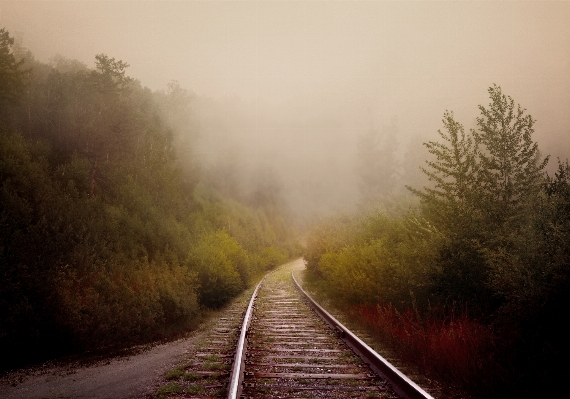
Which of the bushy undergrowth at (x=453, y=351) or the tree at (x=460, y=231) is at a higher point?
the tree at (x=460, y=231)

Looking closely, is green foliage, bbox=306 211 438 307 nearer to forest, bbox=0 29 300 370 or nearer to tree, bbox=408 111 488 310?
tree, bbox=408 111 488 310

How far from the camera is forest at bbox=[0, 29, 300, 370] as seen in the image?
7676 mm

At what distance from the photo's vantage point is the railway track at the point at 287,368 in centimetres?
448

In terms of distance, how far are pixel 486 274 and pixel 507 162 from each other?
3568 millimetres

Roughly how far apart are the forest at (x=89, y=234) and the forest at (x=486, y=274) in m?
6.85

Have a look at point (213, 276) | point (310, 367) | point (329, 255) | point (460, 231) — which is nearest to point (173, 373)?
point (310, 367)

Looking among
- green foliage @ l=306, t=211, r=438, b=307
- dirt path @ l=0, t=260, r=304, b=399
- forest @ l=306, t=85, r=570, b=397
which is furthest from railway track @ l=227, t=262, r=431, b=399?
green foliage @ l=306, t=211, r=438, b=307

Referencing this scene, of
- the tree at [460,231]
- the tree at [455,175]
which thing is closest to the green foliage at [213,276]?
the tree at [460,231]

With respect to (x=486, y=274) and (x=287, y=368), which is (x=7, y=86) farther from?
(x=486, y=274)

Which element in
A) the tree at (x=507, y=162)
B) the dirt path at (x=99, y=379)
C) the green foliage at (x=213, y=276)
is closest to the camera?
the dirt path at (x=99, y=379)

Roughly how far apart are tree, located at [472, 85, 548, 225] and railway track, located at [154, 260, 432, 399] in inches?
230

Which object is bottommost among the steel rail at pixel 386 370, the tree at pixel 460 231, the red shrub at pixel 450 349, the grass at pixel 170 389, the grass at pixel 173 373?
the red shrub at pixel 450 349

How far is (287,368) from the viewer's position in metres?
5.48

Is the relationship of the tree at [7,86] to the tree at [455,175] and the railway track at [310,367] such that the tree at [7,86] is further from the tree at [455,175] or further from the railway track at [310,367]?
the tree at [455,175]
